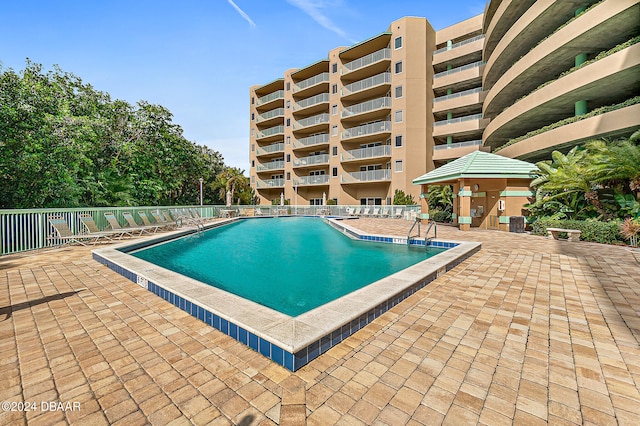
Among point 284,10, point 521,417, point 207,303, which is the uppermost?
point 284,10

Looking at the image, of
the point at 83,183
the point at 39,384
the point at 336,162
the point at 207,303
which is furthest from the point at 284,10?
the point at 336,162

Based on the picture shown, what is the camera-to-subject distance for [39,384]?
2.21 meters

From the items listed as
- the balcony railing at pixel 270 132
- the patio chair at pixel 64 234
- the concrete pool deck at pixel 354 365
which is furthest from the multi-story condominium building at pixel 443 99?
the patio chair at pixel 64 234

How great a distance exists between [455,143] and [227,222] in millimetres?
22508

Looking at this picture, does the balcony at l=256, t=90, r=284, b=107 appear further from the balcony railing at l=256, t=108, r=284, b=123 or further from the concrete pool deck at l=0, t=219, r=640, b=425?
the concrete pool deck at l=0, t=219, r=640, b=425

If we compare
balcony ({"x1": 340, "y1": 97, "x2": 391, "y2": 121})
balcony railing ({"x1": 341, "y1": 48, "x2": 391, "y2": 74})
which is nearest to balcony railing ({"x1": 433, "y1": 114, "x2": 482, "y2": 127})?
balcony ({"x1": 340, "y1": 97, "x2": 391, "y2": 121})

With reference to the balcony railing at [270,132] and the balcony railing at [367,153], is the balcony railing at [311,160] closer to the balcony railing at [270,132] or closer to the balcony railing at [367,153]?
the balcony railing at [367,153]

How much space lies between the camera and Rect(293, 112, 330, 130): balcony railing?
3148cm

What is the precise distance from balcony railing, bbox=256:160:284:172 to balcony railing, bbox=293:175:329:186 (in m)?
3.45

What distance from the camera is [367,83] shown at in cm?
2797

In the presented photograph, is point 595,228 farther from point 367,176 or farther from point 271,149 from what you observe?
point 271,149

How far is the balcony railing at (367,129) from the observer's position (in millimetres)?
27067

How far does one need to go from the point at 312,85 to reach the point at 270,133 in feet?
29.0

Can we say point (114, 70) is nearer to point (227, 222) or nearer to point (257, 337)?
point (227, 222)
